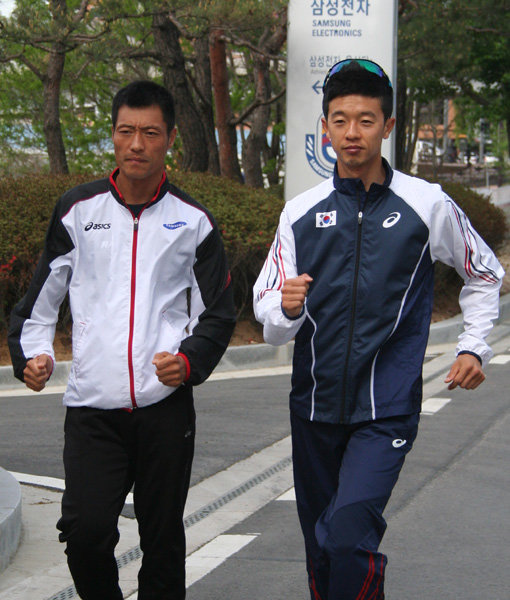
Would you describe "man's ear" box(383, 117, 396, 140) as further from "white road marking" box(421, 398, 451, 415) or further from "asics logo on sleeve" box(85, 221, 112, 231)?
"white road marking" box(421, 398, 451, 415)

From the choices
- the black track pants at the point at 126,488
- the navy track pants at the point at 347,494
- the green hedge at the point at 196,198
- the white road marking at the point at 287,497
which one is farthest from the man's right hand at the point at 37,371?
the green hedge at the point at 196,198

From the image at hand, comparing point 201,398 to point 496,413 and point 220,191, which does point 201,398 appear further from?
point 220,191

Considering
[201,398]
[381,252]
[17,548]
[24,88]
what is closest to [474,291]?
[381,252]

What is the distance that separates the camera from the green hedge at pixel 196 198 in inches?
410

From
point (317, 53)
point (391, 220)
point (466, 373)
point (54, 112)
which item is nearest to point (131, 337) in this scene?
point (391, 220)

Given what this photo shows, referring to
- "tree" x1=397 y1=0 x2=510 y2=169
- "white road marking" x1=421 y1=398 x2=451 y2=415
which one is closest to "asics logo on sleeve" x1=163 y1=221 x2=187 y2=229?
"white road marking" x1=421 y1=398 x2=451 y2=415

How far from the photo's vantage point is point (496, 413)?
8086mm

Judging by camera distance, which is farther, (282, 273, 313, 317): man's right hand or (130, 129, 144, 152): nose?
(130, 129, 144, 152): nose

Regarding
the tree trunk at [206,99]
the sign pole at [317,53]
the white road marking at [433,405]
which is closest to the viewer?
the white road marking at [433,405]

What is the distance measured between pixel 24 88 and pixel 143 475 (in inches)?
1044

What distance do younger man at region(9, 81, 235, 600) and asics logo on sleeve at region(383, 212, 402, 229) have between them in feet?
1.90

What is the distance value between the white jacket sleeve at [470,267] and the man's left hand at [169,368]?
2.89 ft

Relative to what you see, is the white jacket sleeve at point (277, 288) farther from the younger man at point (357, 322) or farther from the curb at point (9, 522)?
the curb at point (9, 522)

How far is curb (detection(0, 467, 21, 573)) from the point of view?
4.62m
